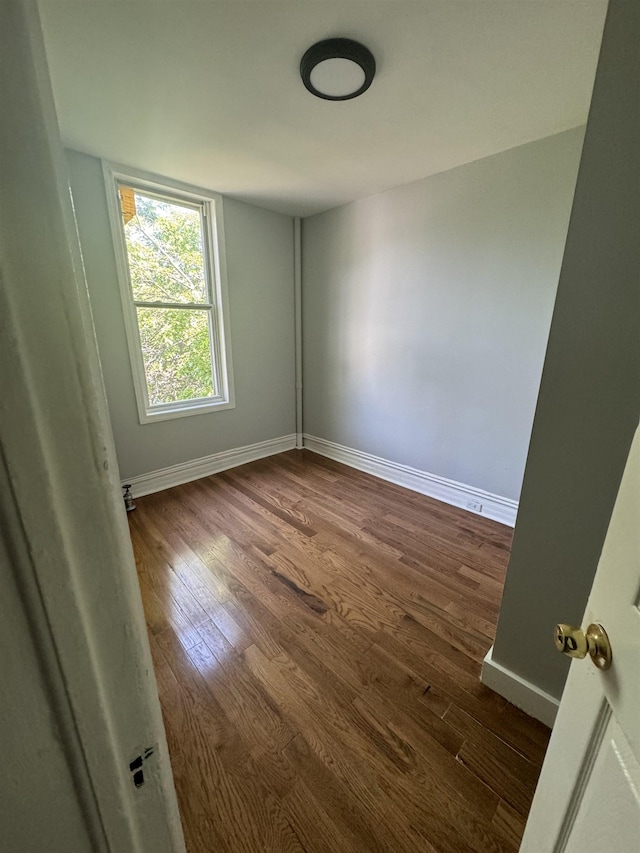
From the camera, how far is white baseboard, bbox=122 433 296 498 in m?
2.83

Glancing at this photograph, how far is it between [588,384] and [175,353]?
283cm

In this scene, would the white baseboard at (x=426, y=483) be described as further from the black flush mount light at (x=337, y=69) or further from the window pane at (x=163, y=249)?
the black flush mount light at (x=337, y=69)

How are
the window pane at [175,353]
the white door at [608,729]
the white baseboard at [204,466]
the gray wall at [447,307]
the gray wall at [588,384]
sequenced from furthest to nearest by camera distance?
the white baseboard at [204,466] → the window pane at [175,353] → the gray wall at [447,307] → the gray wall at [588,384] → the white door at [608,729]

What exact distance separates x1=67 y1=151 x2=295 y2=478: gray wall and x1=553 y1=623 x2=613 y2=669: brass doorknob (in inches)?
112

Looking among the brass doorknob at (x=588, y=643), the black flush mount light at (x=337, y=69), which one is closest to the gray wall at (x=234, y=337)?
the black flush mount light at (x=337, y=69)

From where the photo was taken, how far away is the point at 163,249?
2656mm

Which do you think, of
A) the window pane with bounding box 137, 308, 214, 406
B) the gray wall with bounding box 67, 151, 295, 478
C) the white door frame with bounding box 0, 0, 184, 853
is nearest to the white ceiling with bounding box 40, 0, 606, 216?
the gray wall with bounding box 67, 151, 295, 478

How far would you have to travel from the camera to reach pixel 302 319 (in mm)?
3553

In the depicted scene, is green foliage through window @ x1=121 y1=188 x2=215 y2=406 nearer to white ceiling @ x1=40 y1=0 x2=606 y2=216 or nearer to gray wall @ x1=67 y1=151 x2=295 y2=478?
gray wall @ x1=67 y1=151 x2=295 y2=478

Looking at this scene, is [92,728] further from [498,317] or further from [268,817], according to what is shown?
[498,317]

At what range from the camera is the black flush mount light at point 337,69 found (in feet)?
4.30

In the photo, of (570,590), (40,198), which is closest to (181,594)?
(570,590)

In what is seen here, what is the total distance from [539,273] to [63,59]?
2553 millimetres

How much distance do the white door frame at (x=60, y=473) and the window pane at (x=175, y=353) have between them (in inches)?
106
